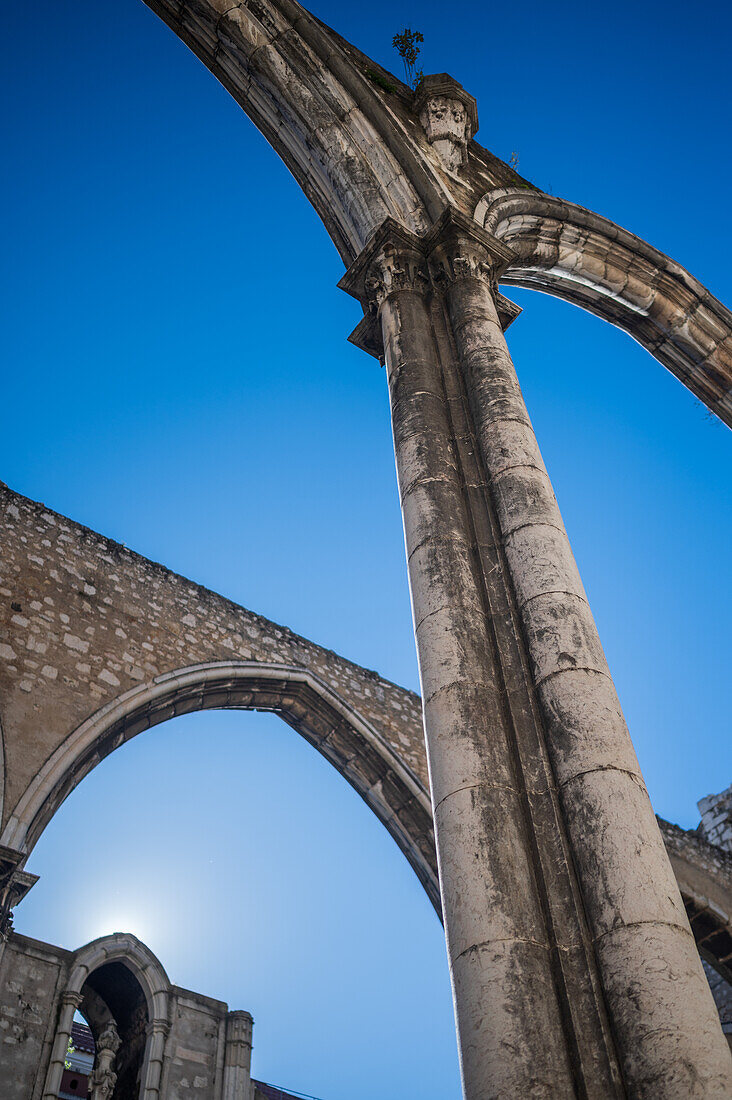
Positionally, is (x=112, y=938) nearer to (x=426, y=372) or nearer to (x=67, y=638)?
(x=67, y=638)

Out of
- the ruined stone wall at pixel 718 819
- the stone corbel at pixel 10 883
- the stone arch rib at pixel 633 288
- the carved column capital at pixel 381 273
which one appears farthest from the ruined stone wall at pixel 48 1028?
the ruined stone wall at pixel 718 819

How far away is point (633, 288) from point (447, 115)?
6.91ft

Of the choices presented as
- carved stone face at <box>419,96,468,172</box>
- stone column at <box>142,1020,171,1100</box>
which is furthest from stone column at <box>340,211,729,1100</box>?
stone column at <box>142,1020,171,1100</box>

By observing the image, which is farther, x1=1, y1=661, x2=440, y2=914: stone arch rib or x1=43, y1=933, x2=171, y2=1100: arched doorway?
x1=1, y1=661, x2=440, y2=914: stone arch rib

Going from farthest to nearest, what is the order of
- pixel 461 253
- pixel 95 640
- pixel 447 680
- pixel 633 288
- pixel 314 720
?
1. pixel 314 720
2. pixel 95 640
3. pixel 633 288
4. pixel 461 253
5. pixel 447 680

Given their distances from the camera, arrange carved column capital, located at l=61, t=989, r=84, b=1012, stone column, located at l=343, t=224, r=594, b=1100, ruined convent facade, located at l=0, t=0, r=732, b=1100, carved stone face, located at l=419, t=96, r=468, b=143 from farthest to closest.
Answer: carved column capital, located at l=61, t=989, r=84, b=1012 < carved stone face, located at l=419, t=96, r=468, b=143 < ruined convent facade, located at l=0, t=0, r=732, b=1100 < stone column, located at l=343, t=224, r=594, b=1100

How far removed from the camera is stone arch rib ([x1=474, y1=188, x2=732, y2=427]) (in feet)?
21.4

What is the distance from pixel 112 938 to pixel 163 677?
7.51 feet

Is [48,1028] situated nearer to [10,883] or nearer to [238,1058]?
[10,883]

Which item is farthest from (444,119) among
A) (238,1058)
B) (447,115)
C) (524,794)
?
(238,1058)

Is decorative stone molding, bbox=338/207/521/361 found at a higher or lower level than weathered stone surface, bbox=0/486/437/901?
lower

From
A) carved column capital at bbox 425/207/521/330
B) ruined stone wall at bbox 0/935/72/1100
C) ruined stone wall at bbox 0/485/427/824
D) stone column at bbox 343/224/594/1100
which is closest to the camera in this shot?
stone column at bbox 343/224/594/1100

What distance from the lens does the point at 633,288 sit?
698 centimetres

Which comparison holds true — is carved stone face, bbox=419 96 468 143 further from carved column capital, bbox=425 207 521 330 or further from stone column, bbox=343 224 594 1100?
stone column, bbox=343 224 594 1100
